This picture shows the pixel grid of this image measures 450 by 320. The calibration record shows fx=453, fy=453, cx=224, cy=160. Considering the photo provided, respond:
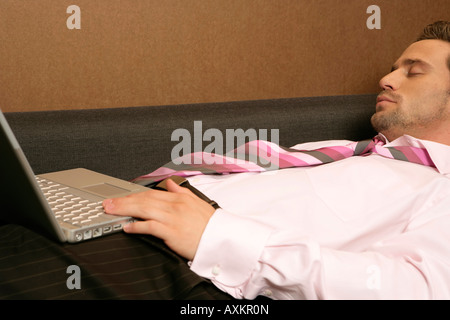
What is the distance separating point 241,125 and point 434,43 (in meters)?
0.68

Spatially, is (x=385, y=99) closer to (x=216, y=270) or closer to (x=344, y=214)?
(x=344, y=214)

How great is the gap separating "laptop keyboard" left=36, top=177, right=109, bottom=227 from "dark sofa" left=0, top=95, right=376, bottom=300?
2.4 inches

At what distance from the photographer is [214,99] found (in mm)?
1905

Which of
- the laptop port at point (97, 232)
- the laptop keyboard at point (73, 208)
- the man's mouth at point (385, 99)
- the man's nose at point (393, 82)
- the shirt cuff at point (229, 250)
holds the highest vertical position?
the man's nose at point (393, 82)

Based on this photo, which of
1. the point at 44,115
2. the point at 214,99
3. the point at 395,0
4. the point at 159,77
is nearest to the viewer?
the point at 44,115

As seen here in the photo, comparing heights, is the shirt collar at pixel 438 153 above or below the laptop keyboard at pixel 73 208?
above

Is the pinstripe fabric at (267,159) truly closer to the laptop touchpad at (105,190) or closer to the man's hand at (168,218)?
the laptop touchpad at (105,190)

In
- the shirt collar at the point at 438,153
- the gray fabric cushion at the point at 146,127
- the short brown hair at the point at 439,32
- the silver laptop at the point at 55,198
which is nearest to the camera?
the silver laptop at the point at 55,198

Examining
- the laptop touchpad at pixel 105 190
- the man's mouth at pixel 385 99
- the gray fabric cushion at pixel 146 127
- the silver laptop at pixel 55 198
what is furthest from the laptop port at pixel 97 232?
the man's mouth at pixel 385 99

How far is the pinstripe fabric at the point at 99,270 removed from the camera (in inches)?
31.9

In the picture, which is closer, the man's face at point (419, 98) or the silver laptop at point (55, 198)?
the silver laptop at point (55, 198)

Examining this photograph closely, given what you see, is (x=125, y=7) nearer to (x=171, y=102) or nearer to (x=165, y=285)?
(x=171, y=102)
